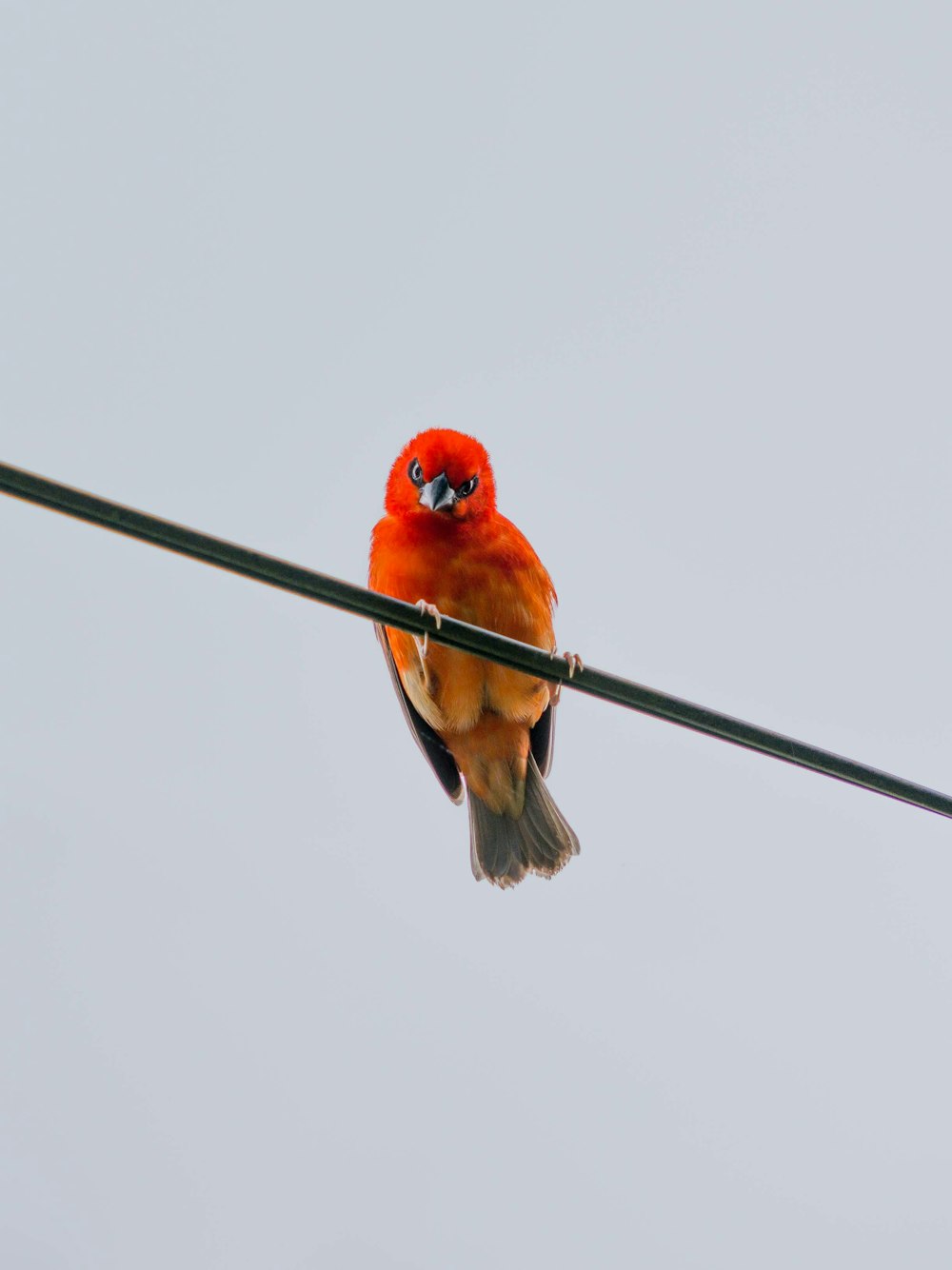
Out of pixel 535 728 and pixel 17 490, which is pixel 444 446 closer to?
pixel 535 728

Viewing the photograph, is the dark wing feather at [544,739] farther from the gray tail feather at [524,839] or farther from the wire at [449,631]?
the wire at [449,631]

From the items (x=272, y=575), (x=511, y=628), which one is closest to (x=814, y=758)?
(x=272, y=575)

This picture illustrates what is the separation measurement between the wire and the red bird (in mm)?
1780

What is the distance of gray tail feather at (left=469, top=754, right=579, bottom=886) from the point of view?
579 centimetres

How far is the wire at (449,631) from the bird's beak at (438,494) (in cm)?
202

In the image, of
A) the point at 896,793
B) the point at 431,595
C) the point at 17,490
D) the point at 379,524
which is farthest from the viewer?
the point at 379,524

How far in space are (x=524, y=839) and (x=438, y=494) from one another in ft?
5.21

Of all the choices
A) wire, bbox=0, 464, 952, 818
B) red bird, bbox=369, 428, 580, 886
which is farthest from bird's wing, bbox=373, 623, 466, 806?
wire, bbox=0, 464, 952, 818

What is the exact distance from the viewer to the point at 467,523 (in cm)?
524

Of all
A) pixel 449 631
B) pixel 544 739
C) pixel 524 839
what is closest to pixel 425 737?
pixel 544 739

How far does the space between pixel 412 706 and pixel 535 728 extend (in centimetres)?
53

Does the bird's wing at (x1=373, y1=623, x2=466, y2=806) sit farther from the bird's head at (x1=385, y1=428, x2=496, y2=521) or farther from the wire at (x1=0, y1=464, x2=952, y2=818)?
the wire at (x1=0, y1=464, x2=952, y2=818)

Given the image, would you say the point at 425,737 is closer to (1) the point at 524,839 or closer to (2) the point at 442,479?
(1) the point at 524,839

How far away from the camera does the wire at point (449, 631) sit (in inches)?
101
